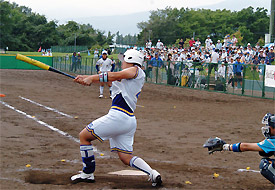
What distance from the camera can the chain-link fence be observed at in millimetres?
20031

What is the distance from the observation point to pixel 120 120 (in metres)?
5.51

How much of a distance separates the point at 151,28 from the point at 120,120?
65.4m

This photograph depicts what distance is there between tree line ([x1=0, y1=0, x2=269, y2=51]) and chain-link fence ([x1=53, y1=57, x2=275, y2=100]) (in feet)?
121

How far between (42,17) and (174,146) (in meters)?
85.5

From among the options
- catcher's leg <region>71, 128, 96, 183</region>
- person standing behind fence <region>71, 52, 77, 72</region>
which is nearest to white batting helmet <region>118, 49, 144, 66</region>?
catcher's leg <region>71, 128, 96, 183</region>

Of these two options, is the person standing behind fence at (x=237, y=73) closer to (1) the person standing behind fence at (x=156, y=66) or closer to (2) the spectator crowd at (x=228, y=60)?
(2) the spectator crowd at (x=228, y=60)

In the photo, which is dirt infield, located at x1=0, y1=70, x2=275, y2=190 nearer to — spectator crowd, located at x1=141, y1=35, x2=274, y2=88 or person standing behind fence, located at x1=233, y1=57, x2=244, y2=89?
person standing behind fence, located at x1=233, y1=57, x2=244, y2=89

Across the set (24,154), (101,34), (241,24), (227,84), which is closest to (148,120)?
(24,154)

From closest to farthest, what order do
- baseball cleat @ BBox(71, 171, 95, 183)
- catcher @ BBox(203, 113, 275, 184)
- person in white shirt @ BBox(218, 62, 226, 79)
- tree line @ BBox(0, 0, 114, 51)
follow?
catcher @ BBox(203, 113, 275, 184)
baseball cleat @ BBox(71, 171, 95, 183)
person in white shirt @ BBox(218, 62, 226, 79)
tree line @ BBox(0, 0, 114, 51)

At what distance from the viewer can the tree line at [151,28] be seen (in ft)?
227

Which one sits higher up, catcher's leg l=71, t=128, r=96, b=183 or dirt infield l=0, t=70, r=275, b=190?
catcher's leg l=71, t=128, r=96, b=183

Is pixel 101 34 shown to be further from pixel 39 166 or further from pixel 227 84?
pixel 39 166

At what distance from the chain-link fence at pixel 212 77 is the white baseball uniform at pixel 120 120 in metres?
15.4

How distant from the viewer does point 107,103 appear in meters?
16.4
